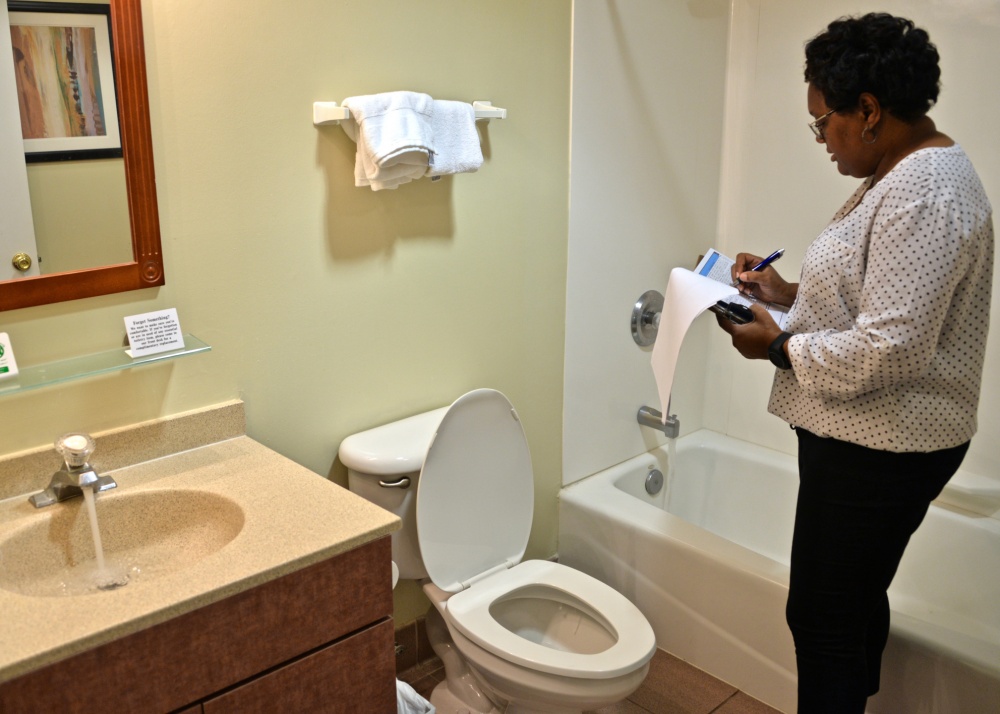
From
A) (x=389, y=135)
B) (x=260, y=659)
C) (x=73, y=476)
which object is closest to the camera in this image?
(x=260, y=659)

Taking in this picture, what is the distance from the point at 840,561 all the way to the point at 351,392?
1043 millimetres

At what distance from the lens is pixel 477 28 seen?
6.35ft

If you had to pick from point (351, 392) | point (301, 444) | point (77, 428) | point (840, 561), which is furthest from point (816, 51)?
point (77, 428)

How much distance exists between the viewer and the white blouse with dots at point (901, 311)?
135 centimetres

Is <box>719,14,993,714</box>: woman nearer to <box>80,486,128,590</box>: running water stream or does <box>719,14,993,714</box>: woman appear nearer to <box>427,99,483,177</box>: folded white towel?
<box>427,99,483,177</box>: folded white towel

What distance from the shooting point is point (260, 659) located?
131 cm

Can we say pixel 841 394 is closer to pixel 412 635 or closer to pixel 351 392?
pixel 351 392

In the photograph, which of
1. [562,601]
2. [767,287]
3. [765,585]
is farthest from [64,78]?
[765,585]

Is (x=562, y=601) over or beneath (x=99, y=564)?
beneath

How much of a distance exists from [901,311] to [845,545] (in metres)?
0.45

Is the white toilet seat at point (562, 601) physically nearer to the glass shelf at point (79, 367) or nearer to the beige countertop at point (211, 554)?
the beige countertop at point (211, 554)

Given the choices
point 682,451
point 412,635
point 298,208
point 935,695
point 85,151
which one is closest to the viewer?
point 85,151

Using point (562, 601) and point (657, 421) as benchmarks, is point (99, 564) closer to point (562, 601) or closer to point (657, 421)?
point (562, 601)

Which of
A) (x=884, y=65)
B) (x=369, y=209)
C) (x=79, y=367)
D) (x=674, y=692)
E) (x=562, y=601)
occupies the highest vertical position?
(x=884, y=65)
